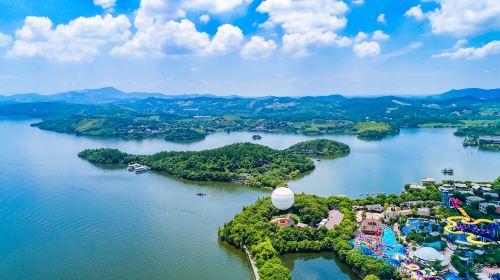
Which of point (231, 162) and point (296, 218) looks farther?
point (231, 162)

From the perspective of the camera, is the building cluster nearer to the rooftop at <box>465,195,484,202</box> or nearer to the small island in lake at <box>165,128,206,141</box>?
the rooftop at <box>465,195,484,202</box>

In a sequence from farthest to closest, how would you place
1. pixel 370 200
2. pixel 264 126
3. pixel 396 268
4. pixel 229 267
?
pixel 264 126 < pixel 370 200 < pixel 229 267 < pixel 396 268

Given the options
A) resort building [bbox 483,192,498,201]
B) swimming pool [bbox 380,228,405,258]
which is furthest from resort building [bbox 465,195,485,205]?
swimming pool [bbox 380,228,405,258]

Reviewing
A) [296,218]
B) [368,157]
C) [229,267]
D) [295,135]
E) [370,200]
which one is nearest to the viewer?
[229,267]

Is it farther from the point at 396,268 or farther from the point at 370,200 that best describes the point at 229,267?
the point at 370,200

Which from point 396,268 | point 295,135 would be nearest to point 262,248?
point 396,268

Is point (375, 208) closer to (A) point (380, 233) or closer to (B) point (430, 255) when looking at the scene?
(A) point (380, 233)

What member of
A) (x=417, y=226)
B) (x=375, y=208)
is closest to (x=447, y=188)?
(x=375, y=208)
